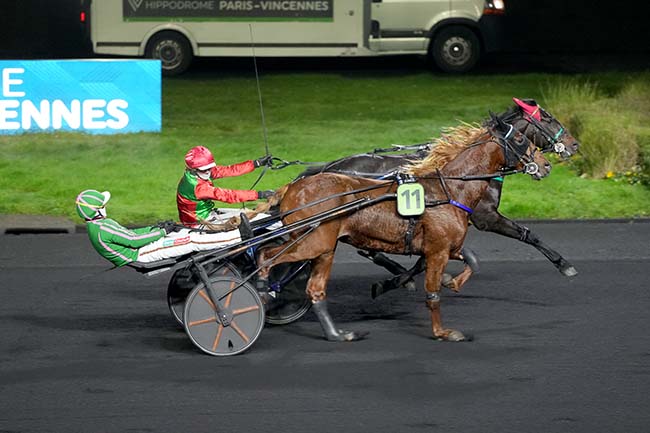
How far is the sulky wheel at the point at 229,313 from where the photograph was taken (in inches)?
359

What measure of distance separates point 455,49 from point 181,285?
1436 centimetres

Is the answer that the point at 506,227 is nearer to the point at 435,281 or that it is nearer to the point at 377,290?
the point at 377,290

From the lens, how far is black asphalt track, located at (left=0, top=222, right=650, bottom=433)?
26.0 ft

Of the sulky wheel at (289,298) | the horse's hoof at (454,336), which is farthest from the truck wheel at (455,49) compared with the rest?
the horse's hoof at (454,336)

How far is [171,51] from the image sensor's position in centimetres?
2330

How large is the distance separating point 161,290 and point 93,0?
11.9 m

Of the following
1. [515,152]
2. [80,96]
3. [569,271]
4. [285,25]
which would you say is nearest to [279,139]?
[80,96]

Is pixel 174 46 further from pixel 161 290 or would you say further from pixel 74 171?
pixel 161 290

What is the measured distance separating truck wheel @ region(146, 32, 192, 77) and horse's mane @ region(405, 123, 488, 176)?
1364 cm

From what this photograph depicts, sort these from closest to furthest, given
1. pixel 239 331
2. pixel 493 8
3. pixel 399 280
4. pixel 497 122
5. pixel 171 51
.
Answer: pixel 239 331, pixel 497 122, pixel 399 280, pixel 493 8, pixel 171 51

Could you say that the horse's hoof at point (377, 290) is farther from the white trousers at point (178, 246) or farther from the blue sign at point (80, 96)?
the blue sign at point (80, 96)

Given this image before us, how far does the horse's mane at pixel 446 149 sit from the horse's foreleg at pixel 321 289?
3.16 feet

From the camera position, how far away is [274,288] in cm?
988

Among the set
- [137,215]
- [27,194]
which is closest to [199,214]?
[137,215]
